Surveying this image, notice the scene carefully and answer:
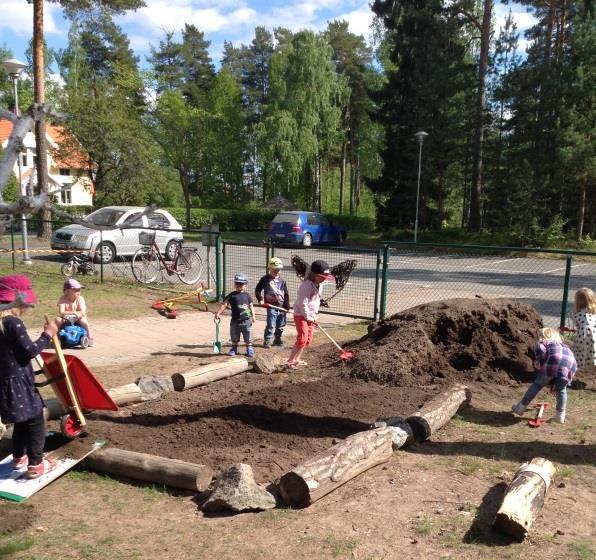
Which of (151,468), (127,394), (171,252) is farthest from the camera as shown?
(171,252)

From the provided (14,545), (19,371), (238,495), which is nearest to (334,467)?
(238,495)

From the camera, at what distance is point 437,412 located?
5.14 metres

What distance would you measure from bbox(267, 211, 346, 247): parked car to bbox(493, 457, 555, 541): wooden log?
829 inches

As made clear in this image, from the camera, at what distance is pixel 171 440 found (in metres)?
4.75

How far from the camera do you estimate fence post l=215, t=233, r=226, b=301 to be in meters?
11.3

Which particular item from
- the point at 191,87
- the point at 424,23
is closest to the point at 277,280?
the point at 424,23

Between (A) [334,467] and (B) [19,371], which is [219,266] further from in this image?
(A) [334,467]

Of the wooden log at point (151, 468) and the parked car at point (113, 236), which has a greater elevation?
the parked car at point (113, 236)

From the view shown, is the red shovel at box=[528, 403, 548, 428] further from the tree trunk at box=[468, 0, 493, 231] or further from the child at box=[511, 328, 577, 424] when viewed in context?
the tree trunk at box=[468, 0, 493, 231]

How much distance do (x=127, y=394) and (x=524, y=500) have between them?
3753 mm

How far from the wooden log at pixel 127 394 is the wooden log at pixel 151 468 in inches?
46.2

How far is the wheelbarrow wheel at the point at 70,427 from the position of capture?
4496 millimetres

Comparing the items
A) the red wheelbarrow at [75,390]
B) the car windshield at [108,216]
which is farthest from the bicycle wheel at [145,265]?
the red wheelbarrow at [75,390]

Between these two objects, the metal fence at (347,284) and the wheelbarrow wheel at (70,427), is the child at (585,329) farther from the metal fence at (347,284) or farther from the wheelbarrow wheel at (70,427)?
the wheelbarrow wheel at (70,427)
